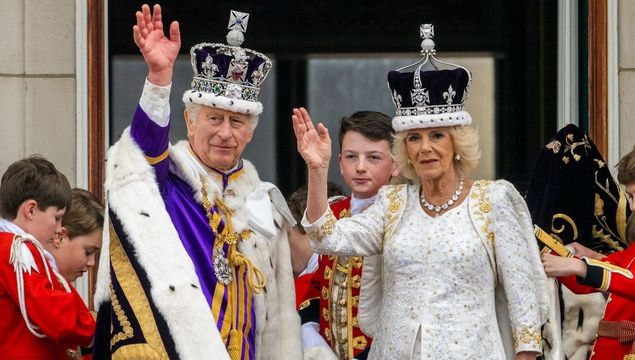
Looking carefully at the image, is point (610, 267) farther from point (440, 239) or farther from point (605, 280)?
point (440, 239)

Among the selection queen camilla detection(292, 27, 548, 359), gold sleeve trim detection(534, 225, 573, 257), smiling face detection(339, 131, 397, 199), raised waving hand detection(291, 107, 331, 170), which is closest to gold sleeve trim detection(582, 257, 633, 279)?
gold sleeve trim detection(534, 225, 573, 257)

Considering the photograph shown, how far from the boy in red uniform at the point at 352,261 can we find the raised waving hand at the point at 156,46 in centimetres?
110

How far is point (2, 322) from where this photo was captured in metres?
6.25

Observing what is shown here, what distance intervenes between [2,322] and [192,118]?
3.61ft

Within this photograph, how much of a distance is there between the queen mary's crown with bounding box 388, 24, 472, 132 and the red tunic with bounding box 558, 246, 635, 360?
Result: 0.86 meters

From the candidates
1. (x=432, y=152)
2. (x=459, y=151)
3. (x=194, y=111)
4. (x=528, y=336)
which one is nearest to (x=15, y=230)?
(x=194, y=111)

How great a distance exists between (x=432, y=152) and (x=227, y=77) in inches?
35.1

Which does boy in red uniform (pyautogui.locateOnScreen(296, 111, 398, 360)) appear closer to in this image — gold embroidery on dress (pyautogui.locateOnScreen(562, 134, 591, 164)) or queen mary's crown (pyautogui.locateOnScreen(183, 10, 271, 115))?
queen mary's crown (pyautogui.locateOnScreen(183, 10, 271, 115))

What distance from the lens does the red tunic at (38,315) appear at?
6176 mm

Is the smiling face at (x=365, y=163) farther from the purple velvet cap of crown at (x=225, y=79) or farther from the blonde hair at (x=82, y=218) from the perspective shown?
the blonde hair at (x=82, y=218)

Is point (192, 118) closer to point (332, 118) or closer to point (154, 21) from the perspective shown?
point (154, 21)

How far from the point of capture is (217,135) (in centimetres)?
630

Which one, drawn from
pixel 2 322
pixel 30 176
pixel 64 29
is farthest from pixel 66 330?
pixel 64 29

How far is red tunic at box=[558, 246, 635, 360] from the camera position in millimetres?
6473
